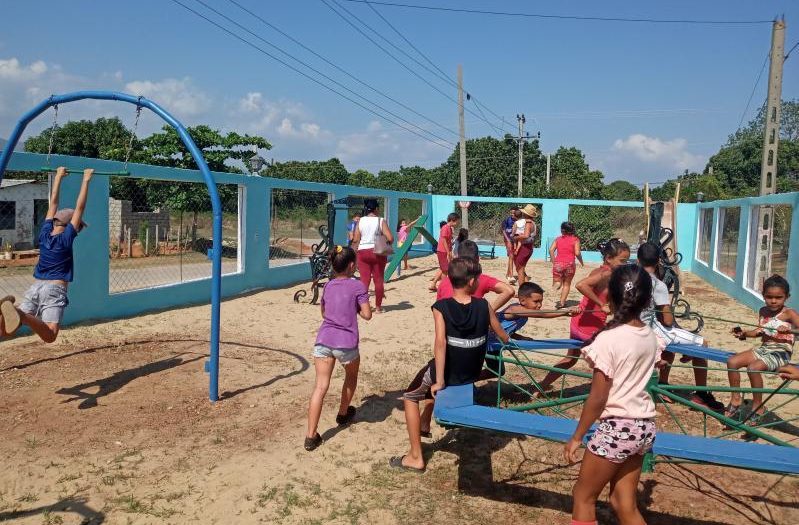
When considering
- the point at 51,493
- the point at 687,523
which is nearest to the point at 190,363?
the point at 51,493

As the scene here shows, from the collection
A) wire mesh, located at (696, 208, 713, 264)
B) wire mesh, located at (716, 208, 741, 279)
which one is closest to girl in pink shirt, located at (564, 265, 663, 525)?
wire mesh, located at (716, 208, 741, 279)

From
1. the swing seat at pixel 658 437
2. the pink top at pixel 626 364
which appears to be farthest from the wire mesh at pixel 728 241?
the pink top at pixel 626 364

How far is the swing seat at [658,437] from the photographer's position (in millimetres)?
3125

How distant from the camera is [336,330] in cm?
449

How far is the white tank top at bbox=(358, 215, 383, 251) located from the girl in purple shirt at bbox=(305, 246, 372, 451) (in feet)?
15.7

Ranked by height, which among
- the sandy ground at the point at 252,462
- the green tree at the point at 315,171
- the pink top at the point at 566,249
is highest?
the green tree at the point at 315,171

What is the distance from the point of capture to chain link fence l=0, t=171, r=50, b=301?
41.2 ft

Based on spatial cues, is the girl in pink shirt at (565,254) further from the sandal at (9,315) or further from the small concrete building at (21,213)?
the small concrete building at (21,213)

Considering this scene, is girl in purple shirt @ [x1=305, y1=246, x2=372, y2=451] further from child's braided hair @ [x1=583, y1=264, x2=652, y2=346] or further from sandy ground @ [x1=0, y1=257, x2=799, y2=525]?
child's braided hair @ [x1=583, y1=264, x2=652, y2=346]

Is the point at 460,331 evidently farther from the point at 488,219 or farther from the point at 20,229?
the point at 488,219

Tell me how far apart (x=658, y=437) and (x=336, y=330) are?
2.20 metres

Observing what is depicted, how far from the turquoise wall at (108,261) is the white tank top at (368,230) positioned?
2.66 metres

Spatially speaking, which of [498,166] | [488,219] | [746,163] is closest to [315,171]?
[498,166]

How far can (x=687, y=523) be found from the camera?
3.62m
